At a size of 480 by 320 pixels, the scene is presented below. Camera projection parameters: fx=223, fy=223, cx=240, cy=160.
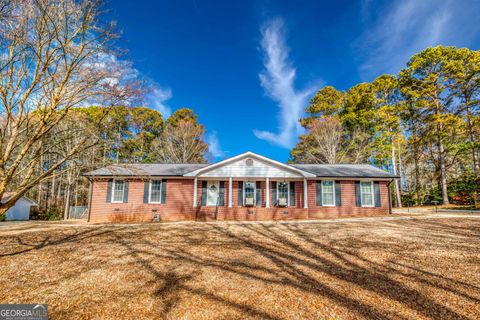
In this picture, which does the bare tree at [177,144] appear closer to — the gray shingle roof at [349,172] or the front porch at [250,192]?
the front porch at [250,192]

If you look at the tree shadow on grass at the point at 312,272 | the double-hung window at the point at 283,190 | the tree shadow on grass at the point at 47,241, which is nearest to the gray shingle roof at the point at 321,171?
the double-hung window at the point at 283,190

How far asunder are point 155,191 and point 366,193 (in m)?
14.6

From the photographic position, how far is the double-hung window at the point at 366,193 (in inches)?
606

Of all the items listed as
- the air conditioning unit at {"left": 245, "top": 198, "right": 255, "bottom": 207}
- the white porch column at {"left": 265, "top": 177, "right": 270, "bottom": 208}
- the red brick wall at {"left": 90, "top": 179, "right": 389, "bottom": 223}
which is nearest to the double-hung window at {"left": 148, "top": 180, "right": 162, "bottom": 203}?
the red brick wall at {"left": 90, "top": 179, "right": 389, "bottom": 223}

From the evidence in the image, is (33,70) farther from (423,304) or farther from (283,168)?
(283,168)

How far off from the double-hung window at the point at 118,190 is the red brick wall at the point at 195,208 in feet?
1.31

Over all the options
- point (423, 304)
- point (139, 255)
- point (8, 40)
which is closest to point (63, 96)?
point (8, 40)

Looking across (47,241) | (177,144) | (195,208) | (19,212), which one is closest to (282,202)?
(195,208)

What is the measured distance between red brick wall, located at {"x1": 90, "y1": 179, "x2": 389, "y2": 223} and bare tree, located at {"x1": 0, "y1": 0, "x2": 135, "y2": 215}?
9.18 meters

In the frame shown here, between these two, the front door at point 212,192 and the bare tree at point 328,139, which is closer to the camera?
the front door at point 212,192

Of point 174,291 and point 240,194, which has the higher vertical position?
point 240,194

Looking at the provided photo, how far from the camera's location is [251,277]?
4.65 metres

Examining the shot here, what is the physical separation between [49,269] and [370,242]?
360 inches

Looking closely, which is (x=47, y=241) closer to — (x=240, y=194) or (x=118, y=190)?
(x=118, y=190)
